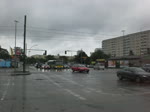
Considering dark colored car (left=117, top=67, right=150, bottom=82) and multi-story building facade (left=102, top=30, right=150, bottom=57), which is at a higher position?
multi-story building facade (left=102, top=30, right=150, bottom=57)

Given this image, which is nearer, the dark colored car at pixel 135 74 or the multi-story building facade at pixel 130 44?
the dark colored car at pixel 135 74

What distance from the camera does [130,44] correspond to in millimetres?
162875

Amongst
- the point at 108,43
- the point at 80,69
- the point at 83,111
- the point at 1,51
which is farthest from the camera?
the point at 108,43

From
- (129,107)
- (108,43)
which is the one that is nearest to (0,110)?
(129,107)

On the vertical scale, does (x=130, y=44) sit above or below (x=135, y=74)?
above

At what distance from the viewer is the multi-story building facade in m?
148

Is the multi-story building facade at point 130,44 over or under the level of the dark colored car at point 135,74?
over

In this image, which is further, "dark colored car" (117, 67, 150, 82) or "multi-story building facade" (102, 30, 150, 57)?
"multi-story building facade" (102, 30, 150, 57)

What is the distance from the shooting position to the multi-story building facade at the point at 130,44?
487 feet

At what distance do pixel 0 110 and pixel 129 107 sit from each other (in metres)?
5.19

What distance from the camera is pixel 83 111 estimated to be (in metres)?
7.55

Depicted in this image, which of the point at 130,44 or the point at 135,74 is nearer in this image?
the point at 135,74

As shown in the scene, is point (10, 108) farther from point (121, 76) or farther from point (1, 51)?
point (1, 51)

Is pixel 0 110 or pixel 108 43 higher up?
pixel 108 43
